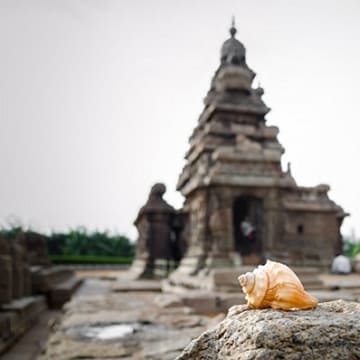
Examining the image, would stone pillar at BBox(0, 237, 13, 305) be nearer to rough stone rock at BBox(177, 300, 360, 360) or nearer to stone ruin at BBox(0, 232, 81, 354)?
stone ruin at BBox(0, 232, 81, 354)

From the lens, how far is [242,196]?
13.9 m

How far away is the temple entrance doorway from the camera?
14.0 metres

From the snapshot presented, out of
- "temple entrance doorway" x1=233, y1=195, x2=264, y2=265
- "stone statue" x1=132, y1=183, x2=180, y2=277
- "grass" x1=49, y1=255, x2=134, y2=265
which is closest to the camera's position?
"temple entrance doorway" x1=233, y1=195, x2=264, y2=265

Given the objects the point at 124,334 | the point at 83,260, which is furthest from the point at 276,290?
the point at 83,260

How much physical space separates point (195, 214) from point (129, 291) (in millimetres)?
4532

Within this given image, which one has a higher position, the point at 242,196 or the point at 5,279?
the point at 242,196

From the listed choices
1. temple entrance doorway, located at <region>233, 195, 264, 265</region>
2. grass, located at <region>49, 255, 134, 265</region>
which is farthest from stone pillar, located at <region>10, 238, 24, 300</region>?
grass, located at <region>49, 255, 134, 265</region>

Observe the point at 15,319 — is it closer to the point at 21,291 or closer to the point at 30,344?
the point at 30,344

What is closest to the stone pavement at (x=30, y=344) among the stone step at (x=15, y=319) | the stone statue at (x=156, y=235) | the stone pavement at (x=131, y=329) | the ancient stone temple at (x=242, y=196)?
the stone pavement at (x=131, y=329)

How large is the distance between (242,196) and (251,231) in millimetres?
1211

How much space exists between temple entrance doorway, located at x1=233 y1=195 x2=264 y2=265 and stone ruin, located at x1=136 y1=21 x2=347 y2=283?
1.3 inches

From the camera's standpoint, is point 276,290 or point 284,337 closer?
point 284,337

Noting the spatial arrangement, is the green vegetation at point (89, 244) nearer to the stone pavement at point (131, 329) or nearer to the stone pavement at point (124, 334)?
the stone pavement at point (131, 329)

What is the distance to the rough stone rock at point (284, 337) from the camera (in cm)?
141
